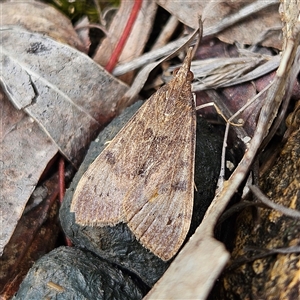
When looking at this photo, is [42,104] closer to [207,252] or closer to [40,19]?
[40,19]

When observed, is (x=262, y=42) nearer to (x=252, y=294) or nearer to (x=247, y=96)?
(x=247, y=96)

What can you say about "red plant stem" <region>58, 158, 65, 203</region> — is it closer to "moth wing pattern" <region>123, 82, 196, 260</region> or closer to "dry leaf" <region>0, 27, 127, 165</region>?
"dry leaf" <region>0, 27, 127, 165</region>

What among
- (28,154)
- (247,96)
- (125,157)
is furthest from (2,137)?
(247,96)

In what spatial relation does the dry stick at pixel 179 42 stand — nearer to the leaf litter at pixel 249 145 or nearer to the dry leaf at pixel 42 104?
the leaf litter at pixel 249 145

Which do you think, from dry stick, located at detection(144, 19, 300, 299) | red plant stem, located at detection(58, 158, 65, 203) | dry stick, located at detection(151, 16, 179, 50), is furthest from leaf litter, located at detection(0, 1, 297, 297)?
red plant stem, located at detection(58, 158, 65, 203)

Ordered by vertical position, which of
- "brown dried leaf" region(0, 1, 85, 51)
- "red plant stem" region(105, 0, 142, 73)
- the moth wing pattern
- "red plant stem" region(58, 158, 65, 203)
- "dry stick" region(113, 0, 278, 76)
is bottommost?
the moth wing pattern

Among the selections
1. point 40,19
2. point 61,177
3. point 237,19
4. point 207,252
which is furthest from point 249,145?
point 40,19
